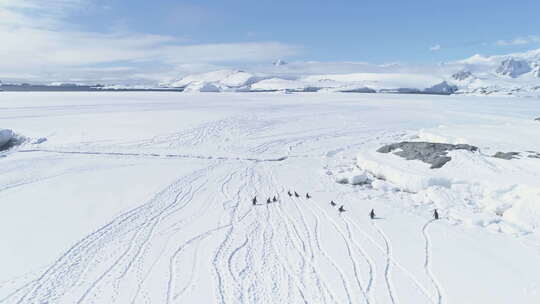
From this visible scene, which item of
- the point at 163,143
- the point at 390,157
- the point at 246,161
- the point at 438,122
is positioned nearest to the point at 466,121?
the point at 438,122

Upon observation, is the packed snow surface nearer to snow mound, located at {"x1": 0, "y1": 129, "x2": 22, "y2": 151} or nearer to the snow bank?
snow mound, located at {"x1": 0, "y1": 129, "x2": 22, "y2": 151}

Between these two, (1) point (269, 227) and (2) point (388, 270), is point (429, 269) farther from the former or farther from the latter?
(1) point (269, 227)

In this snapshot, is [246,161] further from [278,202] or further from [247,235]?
[247,235]

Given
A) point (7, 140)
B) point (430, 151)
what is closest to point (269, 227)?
point (430, 151)

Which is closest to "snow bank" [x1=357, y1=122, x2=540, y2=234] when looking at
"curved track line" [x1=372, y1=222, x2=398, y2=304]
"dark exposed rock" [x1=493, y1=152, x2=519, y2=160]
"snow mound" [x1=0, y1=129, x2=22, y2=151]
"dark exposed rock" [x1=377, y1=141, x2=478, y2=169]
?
"dark exposed rock" [x1=493, y1=152, x2=519, y2=160]

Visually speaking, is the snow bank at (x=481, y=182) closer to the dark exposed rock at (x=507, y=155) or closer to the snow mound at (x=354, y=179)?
the dark exposed rock at (x=507, y=155)

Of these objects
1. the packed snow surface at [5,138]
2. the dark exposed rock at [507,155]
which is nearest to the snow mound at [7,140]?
the packed snow surface at [5,138]
